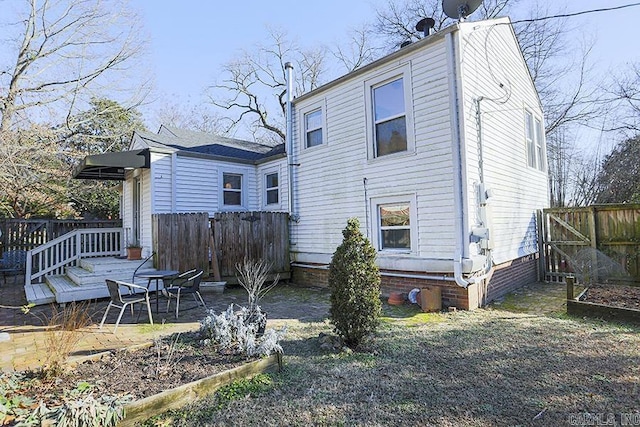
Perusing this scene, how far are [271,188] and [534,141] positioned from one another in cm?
795

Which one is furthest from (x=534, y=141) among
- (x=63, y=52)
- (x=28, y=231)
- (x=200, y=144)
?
(x=63, y=52)

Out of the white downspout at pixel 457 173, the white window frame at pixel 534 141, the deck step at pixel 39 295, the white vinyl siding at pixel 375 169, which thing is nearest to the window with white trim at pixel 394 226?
the white vinyl siding at pixel 375 169

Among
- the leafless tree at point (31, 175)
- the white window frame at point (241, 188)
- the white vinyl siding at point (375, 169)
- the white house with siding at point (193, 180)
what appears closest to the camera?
the white vinyl siding at point (375, 169)

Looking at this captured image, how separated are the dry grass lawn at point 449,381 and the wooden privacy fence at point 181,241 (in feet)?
14.4

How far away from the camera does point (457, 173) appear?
639 centimetres

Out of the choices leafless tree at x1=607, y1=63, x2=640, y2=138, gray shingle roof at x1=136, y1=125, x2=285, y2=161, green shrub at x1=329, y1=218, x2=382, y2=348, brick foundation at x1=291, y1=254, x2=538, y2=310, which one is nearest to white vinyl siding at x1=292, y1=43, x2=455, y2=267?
brick foundation at x1=291, y1=254, x2=538, y2=310

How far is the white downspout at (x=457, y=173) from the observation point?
247 inches

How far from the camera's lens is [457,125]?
6.46 metres

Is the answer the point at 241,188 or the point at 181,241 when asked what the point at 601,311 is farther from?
the point at 241,188

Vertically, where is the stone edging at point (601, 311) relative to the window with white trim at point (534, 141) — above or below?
below

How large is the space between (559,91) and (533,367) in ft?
60.2

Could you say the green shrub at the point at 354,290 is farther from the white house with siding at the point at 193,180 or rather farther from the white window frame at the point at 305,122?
the white house with siding at the point at 193,180

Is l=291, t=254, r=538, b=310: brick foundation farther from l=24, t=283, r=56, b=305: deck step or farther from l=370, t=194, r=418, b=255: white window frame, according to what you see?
l=24, t=283, r=56, b=305: deck step

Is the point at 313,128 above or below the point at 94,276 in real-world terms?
above
